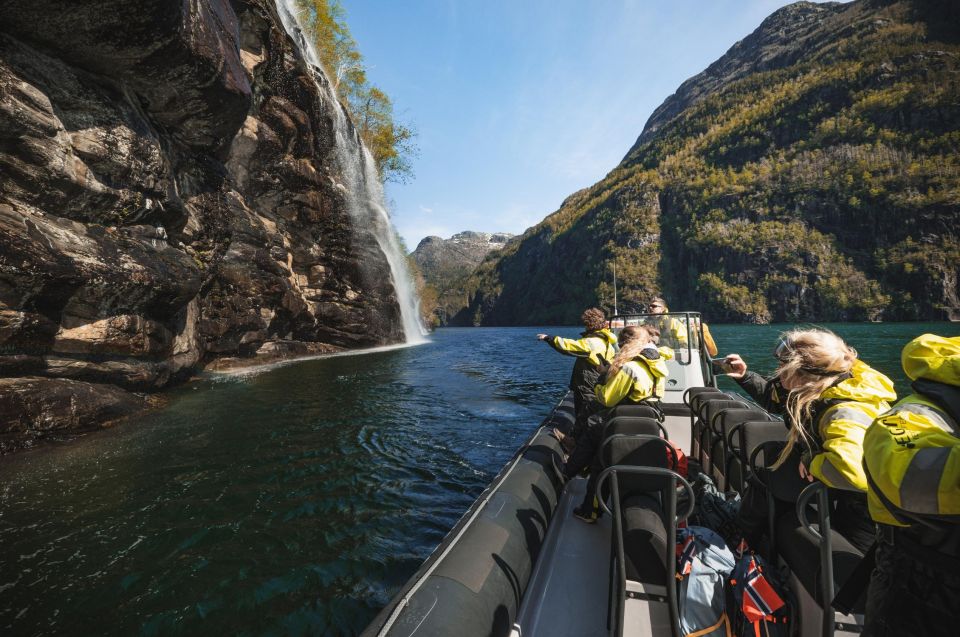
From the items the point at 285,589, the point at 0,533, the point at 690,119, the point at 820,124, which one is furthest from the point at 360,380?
the point at 690,119

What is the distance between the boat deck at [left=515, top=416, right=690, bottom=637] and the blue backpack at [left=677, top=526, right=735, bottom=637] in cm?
28

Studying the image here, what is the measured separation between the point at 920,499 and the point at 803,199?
5242 inches

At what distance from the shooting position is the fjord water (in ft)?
11.6

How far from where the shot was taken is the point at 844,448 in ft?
7.00

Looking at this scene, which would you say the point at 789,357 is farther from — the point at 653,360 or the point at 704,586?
the point at 653,360

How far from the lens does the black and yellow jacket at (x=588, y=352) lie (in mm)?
6387

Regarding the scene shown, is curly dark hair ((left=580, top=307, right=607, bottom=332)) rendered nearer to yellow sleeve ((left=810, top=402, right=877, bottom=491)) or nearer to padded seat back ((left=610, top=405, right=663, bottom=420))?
A: padded seat back ((left=610, top=405, right=663, bottom=420))

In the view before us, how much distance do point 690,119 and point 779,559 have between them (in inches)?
7848

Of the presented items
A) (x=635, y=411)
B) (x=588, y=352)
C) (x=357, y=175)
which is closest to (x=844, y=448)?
(x=635, y=411)

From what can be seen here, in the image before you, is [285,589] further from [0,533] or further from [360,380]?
[360,380]

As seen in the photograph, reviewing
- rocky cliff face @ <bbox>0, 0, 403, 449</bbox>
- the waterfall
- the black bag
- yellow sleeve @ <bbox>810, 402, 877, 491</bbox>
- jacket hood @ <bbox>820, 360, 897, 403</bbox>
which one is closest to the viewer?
yellow sleeve @ <bbox>810, 402, 877, 491</bbox>

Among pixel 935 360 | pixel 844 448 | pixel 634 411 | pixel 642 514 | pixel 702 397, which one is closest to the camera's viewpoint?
pixel 935 360

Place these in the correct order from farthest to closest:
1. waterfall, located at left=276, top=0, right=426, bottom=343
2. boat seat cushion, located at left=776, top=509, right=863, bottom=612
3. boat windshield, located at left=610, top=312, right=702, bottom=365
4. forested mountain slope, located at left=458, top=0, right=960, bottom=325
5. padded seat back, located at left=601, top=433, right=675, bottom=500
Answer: forested mountain slope, located at left=458, top=0, right=960, bottom=325 < waterfall, located at left=276, top=0, right=426, bottom=343 < boat windshield, located at left=610, top=312, right=702, bottom=365 < padded seat back, located at left=601, top=433, right=675, bottom=500 < boat seat cushion, located at left=776, top=509, right=863, bottom=612

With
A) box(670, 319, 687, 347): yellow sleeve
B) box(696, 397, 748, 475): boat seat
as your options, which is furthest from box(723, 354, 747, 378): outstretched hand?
box(670, 319, 687, 347): yellow sleeve
